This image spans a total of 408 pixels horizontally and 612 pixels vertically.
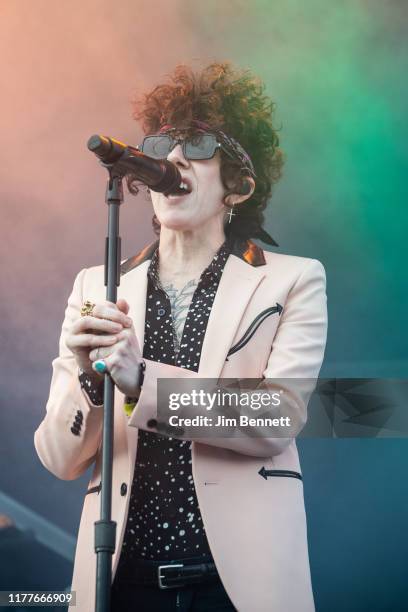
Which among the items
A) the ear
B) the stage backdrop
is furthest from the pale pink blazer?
the stage backdrop

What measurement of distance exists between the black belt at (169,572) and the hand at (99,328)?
45 centimetres

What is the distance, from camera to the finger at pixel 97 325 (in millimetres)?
1603

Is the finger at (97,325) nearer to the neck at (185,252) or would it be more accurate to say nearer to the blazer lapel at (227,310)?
the blazer lapel at (227,310)

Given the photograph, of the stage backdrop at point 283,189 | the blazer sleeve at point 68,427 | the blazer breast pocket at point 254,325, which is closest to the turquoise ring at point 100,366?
the blazer sleeve at point 68,427

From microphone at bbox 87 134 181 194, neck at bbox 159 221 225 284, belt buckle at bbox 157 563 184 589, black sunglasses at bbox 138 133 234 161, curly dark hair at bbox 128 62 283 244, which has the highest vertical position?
curly dark hair at bbox 128 62 283 244

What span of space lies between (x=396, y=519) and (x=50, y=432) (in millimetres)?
1187

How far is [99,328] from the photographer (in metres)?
1.61

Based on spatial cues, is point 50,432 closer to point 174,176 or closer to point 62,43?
point 174,176

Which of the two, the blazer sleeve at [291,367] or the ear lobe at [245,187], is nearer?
the blazer sleeve at [291,367]

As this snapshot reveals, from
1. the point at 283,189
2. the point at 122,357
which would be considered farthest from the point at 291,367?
the point at 283,189

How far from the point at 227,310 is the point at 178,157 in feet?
1.35

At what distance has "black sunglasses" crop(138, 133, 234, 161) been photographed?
2119 mm

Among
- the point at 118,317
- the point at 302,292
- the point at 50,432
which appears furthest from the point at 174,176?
the point at 50,432

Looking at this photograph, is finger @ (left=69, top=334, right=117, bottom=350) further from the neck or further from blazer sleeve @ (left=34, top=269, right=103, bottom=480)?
the neck
